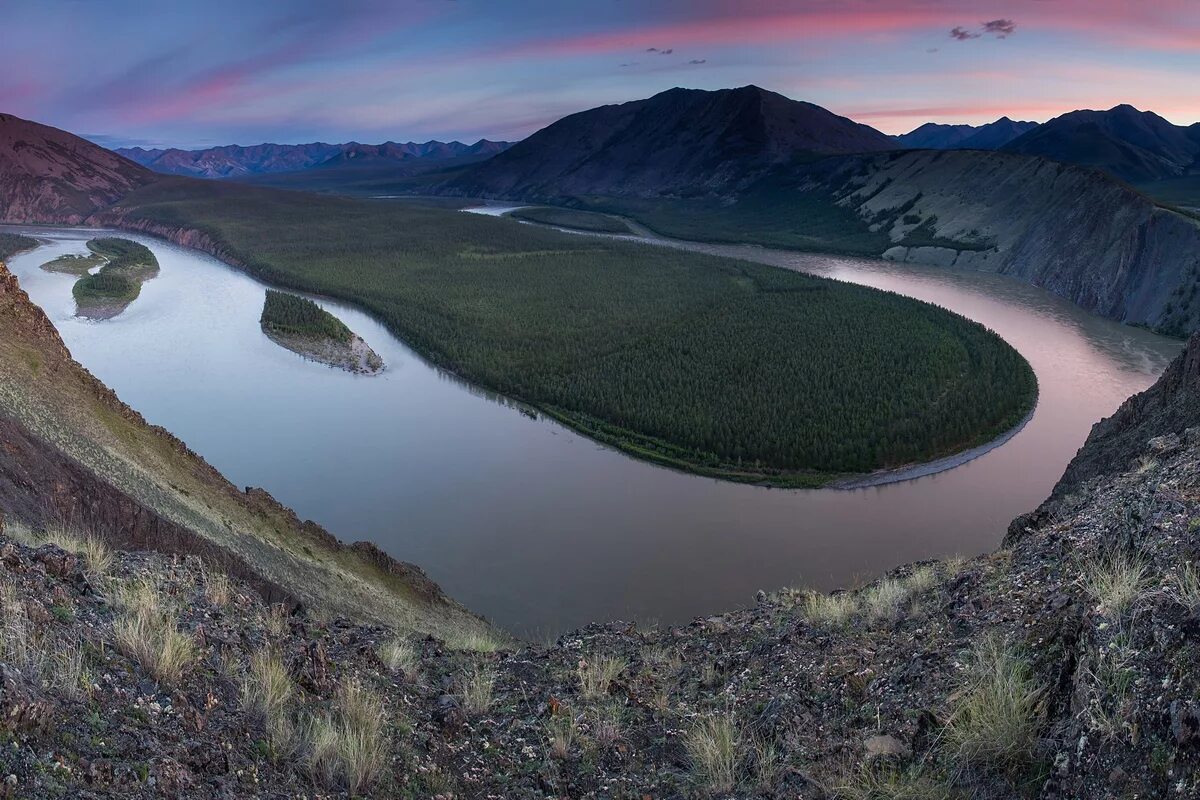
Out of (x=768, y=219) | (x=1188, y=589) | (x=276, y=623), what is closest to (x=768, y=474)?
(x=276, y=623)

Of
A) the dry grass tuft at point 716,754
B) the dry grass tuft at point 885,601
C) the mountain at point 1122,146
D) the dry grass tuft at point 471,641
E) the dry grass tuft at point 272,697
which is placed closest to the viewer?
the dry grass tuft at point 272,697

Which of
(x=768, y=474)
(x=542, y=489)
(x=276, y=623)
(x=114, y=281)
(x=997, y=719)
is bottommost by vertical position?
(x=542, y=489)

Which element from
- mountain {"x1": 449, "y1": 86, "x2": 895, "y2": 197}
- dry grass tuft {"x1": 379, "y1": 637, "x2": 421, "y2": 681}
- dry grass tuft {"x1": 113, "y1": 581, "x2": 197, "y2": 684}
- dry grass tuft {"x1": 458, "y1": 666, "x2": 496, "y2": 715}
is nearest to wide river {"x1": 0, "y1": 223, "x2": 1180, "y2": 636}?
dry grass tuft {"x1": 379, "y1": 637, "x2": 421, "y2": 681}

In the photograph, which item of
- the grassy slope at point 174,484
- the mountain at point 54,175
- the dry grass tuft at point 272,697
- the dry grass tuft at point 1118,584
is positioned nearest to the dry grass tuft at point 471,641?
the grassy slope at point 174,484

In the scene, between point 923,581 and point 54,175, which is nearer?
point 923,581

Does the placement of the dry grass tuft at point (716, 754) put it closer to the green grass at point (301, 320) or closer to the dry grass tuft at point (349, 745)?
the dry grass tuft at point (349, 745)

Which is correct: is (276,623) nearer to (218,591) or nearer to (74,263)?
(218,591)

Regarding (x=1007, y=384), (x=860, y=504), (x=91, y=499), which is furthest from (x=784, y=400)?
(x=91, y=499)

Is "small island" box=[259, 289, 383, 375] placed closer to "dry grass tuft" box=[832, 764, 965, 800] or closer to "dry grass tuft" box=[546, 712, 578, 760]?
"dry grass tuft" box=[546, 712, 578, 760]
